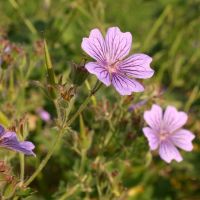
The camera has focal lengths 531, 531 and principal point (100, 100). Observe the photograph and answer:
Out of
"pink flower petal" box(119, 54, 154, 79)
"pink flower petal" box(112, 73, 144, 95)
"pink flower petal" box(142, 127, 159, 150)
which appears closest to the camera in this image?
"pink flower petal" box(112, 73, 144, 95)

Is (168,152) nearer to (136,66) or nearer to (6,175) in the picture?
(136,66)

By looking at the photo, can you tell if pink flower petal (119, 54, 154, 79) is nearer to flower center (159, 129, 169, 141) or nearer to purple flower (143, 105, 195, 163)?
purple flower (143, 105, 195, 163)

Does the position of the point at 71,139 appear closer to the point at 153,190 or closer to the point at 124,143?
the point at 124,143

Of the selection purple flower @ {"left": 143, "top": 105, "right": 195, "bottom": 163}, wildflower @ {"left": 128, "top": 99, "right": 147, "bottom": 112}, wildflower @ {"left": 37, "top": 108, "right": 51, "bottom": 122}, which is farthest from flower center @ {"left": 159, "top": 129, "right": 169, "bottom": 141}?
wildflower @ {"left": 37, "top": 108, "right": 51, "bottom": 122}

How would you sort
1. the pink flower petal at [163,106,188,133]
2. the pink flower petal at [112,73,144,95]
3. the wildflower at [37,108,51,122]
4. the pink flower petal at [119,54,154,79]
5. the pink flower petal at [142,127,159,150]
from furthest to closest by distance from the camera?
the wildflower at [37,108,51,122] < the pink flower petal at [163,106,188,133] < the pink flower petal at [142,127,159,150] < the pink flower petal at [119,54,154,79] < the pink flower petal at [112,73,144,95]

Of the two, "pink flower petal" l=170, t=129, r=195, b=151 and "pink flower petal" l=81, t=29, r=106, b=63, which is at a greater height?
"pink flower petal" l=81, t=29, r=106, b=63

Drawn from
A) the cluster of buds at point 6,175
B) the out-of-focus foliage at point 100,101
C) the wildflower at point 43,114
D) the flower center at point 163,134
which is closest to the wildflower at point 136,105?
the out-of-focus foliage at point 100,101

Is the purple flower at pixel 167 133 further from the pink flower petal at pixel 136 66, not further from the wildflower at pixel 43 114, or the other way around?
the wildflower at pixel 43 114
